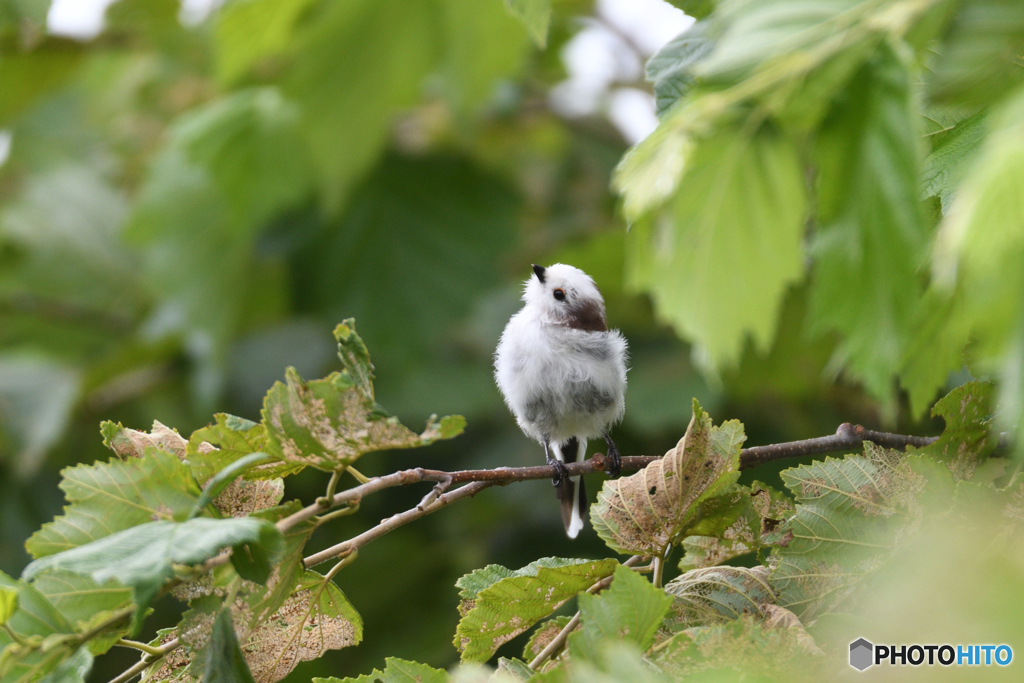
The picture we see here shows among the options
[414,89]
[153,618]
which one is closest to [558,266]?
[414,89]

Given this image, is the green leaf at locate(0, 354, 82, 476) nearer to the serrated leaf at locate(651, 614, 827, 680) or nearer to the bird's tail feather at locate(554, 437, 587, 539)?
the bird's tail feather at locate(554, 437, 587, 539)

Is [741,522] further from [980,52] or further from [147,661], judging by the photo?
[147,661]

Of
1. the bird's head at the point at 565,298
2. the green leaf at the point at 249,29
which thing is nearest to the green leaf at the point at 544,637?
the bird's head at the point at 565,298

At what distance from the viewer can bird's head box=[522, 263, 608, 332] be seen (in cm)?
210

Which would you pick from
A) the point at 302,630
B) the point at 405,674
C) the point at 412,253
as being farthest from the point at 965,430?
the point at 412,253

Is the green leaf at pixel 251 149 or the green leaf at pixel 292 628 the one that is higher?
the green leaf at pixel 251 149

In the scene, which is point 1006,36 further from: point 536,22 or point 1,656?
point 1,656

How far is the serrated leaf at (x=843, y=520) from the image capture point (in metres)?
0.90

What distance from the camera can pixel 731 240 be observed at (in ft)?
2.15

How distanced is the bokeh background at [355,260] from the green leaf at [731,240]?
2.01 metres

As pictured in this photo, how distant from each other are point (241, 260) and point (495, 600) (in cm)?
270

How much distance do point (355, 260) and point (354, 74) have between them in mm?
984

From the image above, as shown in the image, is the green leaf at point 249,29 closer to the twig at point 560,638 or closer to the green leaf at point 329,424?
the green leaf at point 329,424

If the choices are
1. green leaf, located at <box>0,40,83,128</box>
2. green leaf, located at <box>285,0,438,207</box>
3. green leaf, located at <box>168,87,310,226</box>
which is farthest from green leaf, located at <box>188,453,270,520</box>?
green leaf, located at <box>0,40,83,128</box>
